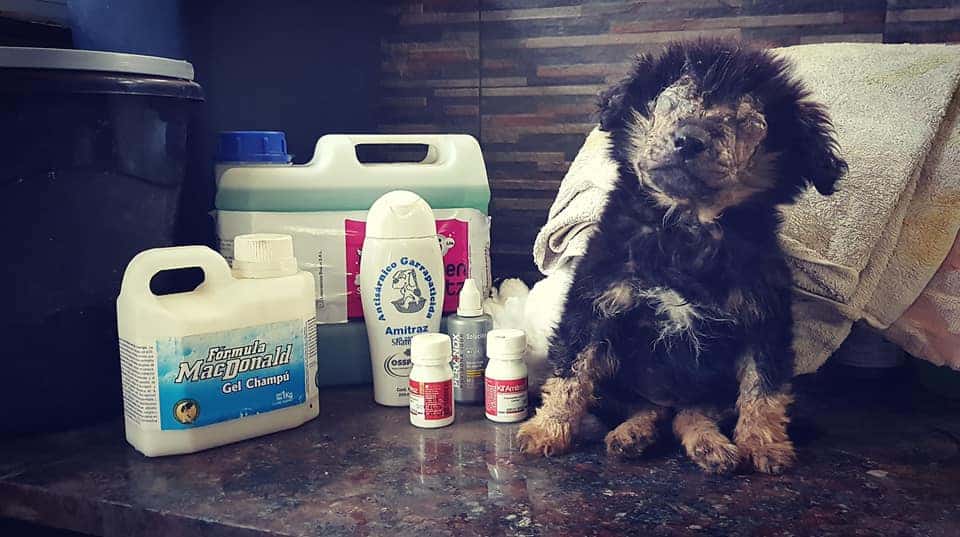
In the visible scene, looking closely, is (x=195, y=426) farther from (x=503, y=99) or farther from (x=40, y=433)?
(x=503, y=99)

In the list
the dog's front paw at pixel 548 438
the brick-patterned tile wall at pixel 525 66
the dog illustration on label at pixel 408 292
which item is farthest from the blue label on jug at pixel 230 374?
the brick-patterned tile wall at pixel 525 66

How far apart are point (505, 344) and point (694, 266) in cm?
23

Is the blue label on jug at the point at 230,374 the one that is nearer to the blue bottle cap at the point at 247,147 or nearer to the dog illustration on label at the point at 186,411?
the dog illustration on label at the point at 186,411

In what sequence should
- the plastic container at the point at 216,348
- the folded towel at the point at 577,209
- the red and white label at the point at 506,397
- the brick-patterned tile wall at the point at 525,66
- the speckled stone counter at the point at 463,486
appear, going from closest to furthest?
the speckled stone counter at the point at 463,486 → the plastic container at the point at 216,348 → the red and white label at the point at 506,397 → the folded towel at the point at 577,209 → the brick-patterned tile wall at the point at 525,66

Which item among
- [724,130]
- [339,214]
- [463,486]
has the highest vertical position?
[724,130]

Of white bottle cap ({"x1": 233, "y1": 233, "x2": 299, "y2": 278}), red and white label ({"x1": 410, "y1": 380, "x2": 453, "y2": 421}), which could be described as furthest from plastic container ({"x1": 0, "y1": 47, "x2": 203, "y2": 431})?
red and white label ({"x1": 410, "y1": 380, "x2": 453, "y2": 421})

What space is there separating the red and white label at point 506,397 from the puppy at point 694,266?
0.07m

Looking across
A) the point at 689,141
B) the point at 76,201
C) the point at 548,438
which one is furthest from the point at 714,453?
the point at 76,201

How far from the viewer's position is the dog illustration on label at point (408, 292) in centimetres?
94

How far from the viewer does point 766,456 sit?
0.76 metres

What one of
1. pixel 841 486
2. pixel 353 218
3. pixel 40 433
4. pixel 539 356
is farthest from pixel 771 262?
pixel 40 433

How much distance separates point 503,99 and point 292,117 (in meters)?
0.33

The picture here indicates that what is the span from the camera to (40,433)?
34.7 inches

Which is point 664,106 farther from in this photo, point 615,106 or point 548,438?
point 548,438
